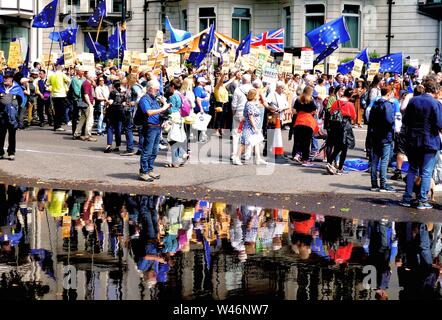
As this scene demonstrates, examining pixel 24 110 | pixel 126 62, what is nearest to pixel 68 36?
pixel 126 62

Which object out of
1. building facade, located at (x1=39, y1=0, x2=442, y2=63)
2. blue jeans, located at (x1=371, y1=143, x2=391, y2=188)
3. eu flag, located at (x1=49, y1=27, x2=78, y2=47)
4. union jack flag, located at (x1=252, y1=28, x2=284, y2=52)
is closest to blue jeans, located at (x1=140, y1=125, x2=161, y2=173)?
blue jeans, located at (x1=371, y1=143, x2=391, y2=188)

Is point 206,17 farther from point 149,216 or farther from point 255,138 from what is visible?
point 149,216

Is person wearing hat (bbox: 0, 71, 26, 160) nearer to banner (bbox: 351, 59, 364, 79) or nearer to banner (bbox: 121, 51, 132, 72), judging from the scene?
banner (bbox: 121, 51, 132, 72)

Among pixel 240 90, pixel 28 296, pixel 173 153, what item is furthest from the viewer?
pixel 240 90

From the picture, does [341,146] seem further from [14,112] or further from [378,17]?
[378,17]

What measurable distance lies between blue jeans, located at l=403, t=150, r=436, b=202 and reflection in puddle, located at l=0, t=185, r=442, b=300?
4.18 feet

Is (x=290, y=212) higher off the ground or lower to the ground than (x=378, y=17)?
lower

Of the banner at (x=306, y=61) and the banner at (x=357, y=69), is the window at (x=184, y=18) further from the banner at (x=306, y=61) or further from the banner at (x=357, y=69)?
the banner at (x=306, y=61)

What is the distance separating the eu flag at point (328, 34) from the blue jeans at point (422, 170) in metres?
12.1

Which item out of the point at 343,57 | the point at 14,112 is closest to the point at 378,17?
the point at 343,57

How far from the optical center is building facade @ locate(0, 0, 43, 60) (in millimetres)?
50438

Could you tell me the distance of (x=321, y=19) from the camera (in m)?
41.5

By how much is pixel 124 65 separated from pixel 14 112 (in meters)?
7.89

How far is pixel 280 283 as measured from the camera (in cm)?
773
